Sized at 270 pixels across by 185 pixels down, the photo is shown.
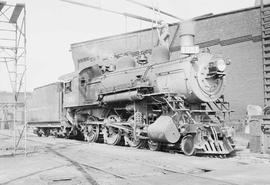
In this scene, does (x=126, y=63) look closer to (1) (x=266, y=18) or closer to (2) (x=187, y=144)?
(2) (x=187, y=144)

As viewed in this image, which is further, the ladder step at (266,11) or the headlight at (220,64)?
the ladder step at (266,11)

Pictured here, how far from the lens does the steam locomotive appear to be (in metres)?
11.0

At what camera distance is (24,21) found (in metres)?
10.6

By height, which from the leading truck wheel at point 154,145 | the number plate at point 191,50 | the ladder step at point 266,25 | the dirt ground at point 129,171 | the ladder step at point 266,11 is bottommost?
the dirt ground at point 129,171

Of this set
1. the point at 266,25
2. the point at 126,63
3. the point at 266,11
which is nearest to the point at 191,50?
the point at 126,63

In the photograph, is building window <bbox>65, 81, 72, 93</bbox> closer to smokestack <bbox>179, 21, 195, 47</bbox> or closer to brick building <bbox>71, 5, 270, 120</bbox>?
smokestack <bbox>179, 21, 195, 47</bbox>

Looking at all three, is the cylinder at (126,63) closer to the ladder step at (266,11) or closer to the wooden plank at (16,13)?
the wooden plank at (16,13)

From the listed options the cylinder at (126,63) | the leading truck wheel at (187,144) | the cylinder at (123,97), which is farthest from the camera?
the cylinder at (126,63)

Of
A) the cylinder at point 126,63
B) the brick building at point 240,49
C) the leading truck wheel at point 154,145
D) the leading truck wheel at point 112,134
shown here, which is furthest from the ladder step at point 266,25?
the leading truck wheel at point 154,145

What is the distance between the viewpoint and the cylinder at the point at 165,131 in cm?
1085

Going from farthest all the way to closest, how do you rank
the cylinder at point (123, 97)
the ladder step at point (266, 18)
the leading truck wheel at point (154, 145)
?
1. the ladder step at point (266, 18)
2. the cylinder at point (123, 97)
3. the leading truck wheel at point (154, 145)

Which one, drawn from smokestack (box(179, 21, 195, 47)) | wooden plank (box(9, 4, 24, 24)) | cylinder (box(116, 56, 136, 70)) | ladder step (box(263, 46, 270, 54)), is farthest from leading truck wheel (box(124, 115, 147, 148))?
ladder step (box(263, 46, 270, 54))

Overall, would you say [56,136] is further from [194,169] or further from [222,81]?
[194,169]

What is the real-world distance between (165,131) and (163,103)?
66.2 inches
